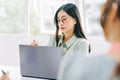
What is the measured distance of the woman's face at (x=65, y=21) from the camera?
146 centimetres

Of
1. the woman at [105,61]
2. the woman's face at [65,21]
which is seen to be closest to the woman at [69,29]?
the woman's face at [65,21]

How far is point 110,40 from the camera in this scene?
419 millimetres

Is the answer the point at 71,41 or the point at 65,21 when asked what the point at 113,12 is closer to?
the point at 65,21

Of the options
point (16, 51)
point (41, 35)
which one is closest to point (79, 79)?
point (41, 35)

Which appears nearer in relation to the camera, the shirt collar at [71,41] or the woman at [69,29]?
the woman at [69,29]

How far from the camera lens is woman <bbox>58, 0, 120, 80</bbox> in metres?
0.39

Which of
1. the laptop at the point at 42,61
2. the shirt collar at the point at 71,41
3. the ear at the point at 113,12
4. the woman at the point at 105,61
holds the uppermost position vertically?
the ear at the point at 113,12

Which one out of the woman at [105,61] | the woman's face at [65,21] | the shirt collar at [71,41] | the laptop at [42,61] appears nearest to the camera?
the woman at [105,61]

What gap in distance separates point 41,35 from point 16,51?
1.65 feet

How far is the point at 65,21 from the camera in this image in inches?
57.9

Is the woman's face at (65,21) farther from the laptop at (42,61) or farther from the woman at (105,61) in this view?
the woman at (105,61)

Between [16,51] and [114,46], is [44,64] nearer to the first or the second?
[114,46]

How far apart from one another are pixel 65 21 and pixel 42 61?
347 millimetres

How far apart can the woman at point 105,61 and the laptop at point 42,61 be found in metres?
0.73
